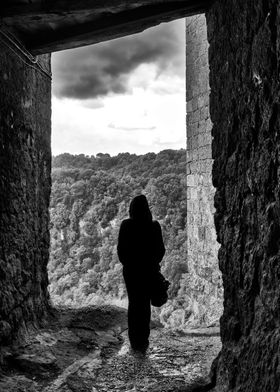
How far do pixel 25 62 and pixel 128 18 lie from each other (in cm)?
102

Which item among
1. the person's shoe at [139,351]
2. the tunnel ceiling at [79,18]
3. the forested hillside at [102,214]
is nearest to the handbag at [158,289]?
the person's shoe at [139,351]

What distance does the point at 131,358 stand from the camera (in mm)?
3775

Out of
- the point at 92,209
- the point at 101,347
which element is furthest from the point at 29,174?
the point at 92,209

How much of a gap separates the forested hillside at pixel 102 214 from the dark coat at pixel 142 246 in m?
9.06

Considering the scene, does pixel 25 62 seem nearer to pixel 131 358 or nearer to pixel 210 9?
pixel 210 9

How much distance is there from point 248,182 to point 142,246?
172 cm

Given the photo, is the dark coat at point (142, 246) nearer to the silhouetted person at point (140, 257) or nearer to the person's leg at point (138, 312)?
the silhouetted person at point (140, 257)

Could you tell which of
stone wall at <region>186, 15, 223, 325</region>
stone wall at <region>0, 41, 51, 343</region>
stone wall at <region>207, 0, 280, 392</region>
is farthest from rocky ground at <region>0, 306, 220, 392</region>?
stone wall at <region>186, 15, 223, 325</region>

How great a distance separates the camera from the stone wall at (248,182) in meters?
2.02

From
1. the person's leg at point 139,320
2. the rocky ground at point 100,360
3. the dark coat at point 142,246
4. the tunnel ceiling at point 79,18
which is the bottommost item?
the rocky ground at point 100,360

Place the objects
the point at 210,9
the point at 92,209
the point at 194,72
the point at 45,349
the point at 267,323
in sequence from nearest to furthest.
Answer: the point at 267,323
the point at 210,9
the point at 45,349
the point at 194,72
the point at 92,209

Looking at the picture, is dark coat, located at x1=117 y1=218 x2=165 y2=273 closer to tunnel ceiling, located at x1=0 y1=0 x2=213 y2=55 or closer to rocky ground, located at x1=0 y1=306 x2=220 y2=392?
rocky ground, located at x1=0 y1=306 x2=220 y2=392

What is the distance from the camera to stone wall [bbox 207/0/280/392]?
6.62 feet

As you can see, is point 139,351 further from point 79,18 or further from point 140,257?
point 79,18
